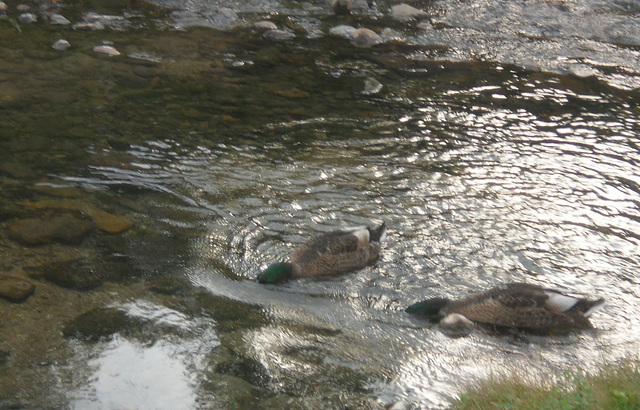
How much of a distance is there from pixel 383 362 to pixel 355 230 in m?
1.80

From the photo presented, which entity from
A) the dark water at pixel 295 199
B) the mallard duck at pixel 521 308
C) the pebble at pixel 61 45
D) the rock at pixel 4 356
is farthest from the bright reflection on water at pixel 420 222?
the pebble at pixel 61 45

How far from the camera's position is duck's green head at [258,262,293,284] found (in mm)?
6785

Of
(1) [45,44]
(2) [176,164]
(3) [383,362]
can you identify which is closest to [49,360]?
(3) [383,362]

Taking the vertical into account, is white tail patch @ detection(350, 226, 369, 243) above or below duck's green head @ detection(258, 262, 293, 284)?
above

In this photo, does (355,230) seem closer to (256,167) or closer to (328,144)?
(256,167)

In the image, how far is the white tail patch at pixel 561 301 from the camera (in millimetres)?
6387

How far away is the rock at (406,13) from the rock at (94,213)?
980 cm

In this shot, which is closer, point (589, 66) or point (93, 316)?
point (93, 316)

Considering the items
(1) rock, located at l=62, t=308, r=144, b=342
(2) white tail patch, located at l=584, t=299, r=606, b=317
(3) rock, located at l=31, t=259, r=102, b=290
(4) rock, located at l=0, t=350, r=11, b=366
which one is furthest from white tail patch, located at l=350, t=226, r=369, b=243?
(4) rock, located at l=0, t=350, r=11, b=366

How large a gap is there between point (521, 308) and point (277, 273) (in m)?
2.16

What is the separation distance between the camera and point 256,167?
898cm

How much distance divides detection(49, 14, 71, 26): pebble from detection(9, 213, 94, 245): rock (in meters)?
7.34

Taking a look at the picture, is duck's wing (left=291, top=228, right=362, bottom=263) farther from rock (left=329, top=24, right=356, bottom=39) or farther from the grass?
rock (left=329, top=24, right=356, bottom=39)

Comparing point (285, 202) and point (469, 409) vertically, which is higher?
point (469, 409)
